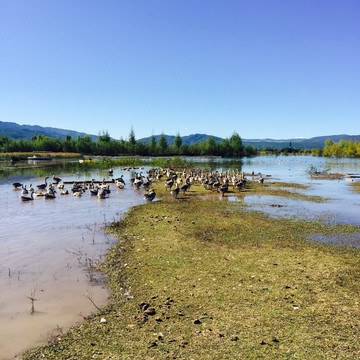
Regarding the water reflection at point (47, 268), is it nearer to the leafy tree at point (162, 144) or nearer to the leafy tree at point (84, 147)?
the leafy tree at point (162, 144)

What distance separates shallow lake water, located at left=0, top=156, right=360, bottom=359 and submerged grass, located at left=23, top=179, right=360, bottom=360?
2.71 feet

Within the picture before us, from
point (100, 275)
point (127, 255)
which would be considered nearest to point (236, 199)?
point (127, 255)

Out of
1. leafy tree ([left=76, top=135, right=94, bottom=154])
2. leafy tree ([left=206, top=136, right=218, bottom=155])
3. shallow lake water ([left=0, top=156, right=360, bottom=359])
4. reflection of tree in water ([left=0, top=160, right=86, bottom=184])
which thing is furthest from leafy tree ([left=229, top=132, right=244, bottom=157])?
shallow lake water ([left=0, top=156, right=360, bottom=359])

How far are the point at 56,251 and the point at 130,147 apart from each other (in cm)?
14586

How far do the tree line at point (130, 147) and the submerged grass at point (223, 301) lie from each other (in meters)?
143

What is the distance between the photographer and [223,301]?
Answer: 8.77 meters

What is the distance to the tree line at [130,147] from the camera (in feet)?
512

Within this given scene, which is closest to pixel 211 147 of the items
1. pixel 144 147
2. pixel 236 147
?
pixel 236 147

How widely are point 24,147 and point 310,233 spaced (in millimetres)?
179209

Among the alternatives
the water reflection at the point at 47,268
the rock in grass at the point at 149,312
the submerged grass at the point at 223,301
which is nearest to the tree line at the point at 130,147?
the water reflection at the point at 47,268

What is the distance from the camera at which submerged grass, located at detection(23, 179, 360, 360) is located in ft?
22.2

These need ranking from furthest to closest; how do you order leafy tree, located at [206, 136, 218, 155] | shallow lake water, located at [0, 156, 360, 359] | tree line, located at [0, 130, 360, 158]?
leafy tree, located at [206, 136, 218, 155], tree line, located at [0, 130, 360, 158], shallow lake water, located at [0, 156, 360, 359]

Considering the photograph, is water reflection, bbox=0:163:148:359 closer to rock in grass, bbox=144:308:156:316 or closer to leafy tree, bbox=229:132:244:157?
rock in grass, bbox=144:308:156:316

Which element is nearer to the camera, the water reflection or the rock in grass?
the water reflection
